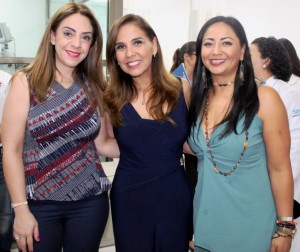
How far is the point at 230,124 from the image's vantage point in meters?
1.33

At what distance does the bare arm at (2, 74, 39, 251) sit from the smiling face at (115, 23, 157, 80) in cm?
45

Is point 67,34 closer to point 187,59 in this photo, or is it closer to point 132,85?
point 132,85

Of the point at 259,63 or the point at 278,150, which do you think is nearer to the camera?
the point at 278,150

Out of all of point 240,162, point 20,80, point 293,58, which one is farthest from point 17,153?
point 293,58

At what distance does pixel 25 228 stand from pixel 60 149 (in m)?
0.33

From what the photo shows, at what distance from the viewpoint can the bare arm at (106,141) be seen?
165 cm

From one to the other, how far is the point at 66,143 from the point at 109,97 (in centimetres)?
31

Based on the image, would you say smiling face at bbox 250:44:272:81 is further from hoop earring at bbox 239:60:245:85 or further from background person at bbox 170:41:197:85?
hoop earring at bbox 239:60:245:85

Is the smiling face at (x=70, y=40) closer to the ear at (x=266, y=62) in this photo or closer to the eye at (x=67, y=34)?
the eye at (x=67, y=34)

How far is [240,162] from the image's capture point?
1325 millimetres

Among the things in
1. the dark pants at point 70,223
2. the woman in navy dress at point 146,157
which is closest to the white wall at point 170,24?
the woman in navy dress at point 146,157

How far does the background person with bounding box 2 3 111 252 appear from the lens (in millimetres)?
1351

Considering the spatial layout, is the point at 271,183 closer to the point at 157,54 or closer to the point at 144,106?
the point at 144,106

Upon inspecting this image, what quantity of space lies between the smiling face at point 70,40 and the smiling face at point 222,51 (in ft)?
1.69
